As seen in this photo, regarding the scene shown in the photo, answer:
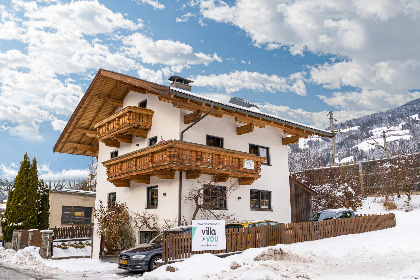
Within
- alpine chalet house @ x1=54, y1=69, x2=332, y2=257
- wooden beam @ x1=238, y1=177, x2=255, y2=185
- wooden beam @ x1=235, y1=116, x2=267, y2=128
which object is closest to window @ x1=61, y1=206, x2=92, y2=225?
alpine chalet house @ x1=54, y1=69, x2=332, y2=257

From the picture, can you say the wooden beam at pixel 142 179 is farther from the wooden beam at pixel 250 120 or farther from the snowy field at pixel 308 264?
the wooden beam at pixel 250 120

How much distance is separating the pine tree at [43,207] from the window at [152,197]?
11.1 metres

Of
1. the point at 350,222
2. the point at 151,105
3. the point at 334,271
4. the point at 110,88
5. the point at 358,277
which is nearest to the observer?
the point at 358,277

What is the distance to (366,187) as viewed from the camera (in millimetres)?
36875

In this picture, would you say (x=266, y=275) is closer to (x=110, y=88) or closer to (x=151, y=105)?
(x=151, y=105)

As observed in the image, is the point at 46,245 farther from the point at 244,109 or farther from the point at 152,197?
the point at 244,109

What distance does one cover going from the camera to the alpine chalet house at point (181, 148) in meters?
18.7

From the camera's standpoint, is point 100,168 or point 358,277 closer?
point 358,277

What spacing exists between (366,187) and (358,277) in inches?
1123

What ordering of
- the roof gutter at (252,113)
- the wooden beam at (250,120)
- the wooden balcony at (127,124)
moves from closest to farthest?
the roof gutter at (252,113) < the wooden balcony at (127,124) < the wooden beam at (250,120)

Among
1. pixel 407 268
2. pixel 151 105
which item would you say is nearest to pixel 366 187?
pixel 151 105

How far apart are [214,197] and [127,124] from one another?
6.07 m

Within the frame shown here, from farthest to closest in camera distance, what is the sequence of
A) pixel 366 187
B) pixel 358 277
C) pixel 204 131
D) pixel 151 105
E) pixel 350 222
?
1. pixel 366 187
2. pixel 151 105
3. pixel 204 131
4. pixel 350 222
5. pixel 358 277

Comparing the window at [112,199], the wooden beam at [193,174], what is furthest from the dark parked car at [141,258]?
the window at [112,199]
